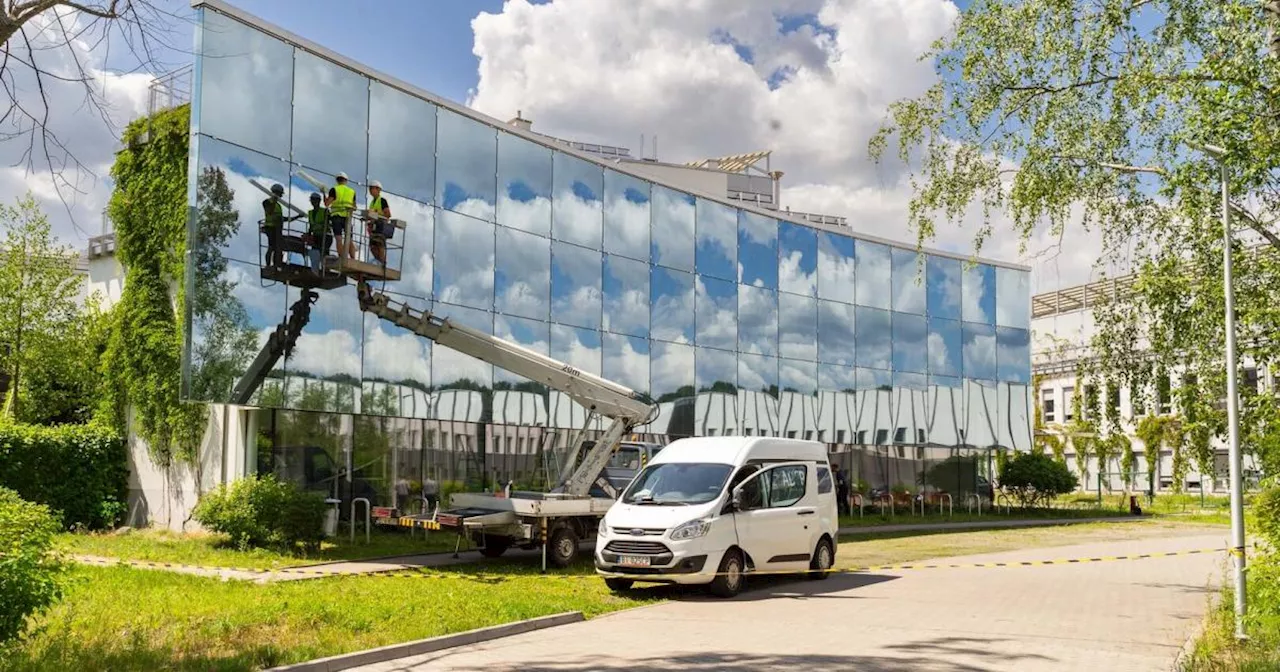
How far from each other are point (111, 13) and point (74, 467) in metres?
16.1

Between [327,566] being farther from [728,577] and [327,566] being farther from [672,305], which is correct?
[672,305]

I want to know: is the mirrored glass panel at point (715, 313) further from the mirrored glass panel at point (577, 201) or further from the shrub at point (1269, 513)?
the shrub at point (1269, 513)

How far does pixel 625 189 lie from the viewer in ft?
97.3

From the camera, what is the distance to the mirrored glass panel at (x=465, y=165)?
961 inches

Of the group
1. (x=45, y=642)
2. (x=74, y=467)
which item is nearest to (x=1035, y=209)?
(x=45, y=642)

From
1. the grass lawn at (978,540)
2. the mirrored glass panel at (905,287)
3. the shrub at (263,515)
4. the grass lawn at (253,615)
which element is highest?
the mirrored glass panel at (905,287)

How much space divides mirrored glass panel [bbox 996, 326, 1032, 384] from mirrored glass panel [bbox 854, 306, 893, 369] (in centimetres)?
603

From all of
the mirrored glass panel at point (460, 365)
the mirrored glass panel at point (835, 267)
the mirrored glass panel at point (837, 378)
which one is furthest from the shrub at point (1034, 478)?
the mirrored glass panel at point (460, 365)

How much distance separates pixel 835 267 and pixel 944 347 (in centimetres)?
607

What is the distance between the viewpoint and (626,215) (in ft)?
97.3

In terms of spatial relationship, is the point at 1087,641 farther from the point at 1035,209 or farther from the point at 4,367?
the point at 4,367

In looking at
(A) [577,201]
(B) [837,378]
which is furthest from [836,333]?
(A) [577,201]

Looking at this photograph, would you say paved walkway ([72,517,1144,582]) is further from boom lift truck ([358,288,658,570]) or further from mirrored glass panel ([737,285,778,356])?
mirrored glass panel ([737,285,778,356])

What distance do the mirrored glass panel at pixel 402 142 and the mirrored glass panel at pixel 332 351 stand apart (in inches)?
105
